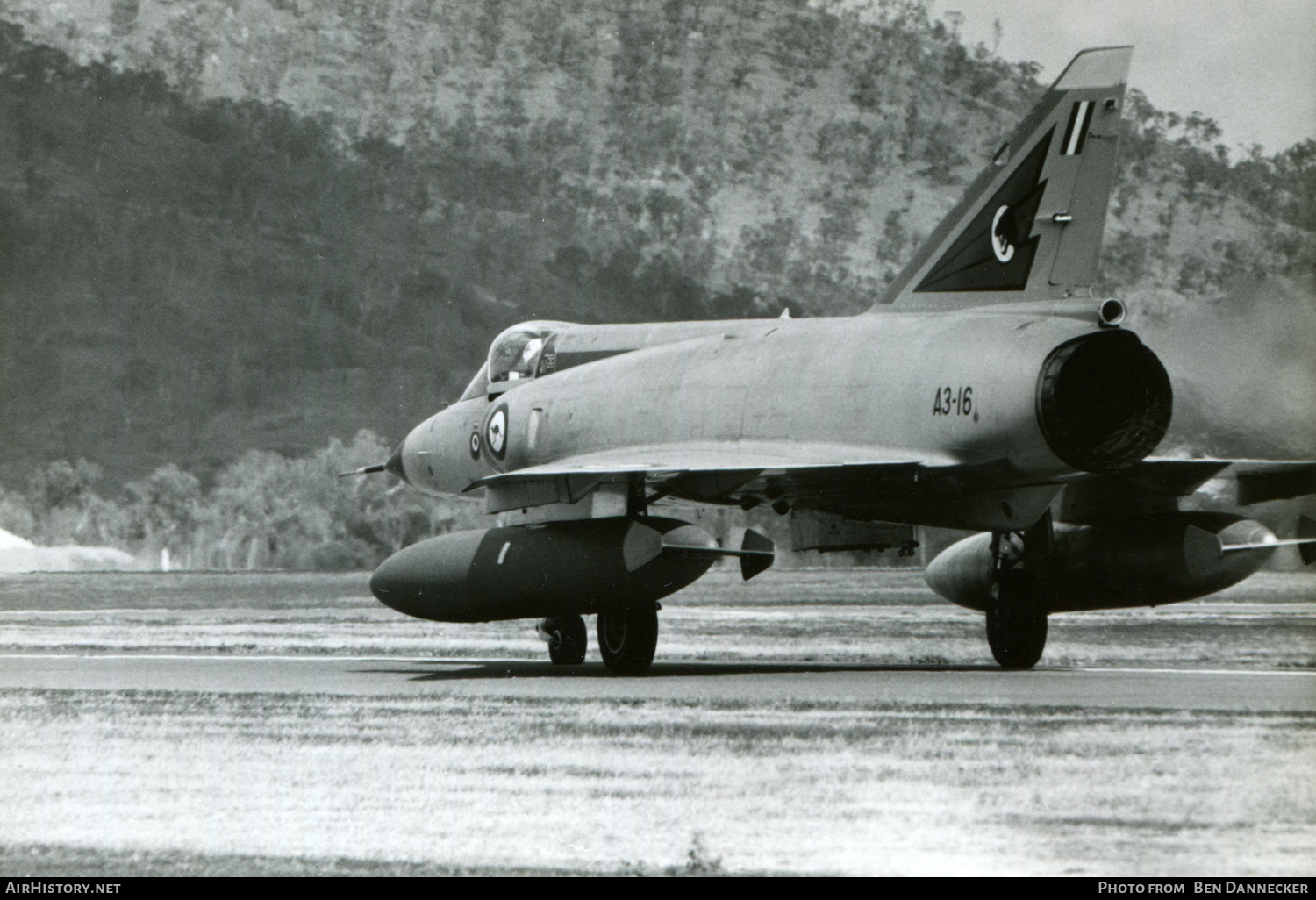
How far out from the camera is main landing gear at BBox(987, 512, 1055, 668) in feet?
50.3

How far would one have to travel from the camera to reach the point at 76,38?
104375 mm

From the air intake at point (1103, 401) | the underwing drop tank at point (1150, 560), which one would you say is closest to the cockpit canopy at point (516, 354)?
the underwing drop tank at point (1150, 560)

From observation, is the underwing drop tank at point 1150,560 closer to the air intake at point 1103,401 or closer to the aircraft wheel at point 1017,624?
the aircraft wheel at point 1017,624

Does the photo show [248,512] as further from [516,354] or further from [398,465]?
[516,354]

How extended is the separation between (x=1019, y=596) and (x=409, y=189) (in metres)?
82.6

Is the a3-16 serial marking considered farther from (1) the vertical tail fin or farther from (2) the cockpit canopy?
(2) the cockpit canopy

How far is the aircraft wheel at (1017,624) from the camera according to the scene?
15.6m

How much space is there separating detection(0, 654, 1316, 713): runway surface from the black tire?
6.4 inches

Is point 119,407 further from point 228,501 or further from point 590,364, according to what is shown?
point 590,364

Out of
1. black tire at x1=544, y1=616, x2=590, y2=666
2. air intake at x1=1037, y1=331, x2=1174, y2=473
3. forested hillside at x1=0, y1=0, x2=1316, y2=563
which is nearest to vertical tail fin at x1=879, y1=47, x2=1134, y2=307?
air intake at x1=1037, y1=331, x2=1174, y2=473

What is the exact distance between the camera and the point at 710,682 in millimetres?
14445

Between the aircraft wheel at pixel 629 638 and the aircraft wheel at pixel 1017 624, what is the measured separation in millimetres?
3276

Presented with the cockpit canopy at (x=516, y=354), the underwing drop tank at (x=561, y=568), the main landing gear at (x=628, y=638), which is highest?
the cockpit canopy at (x=516, y=354)

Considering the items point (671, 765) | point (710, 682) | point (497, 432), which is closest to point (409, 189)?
point (497, 432)
